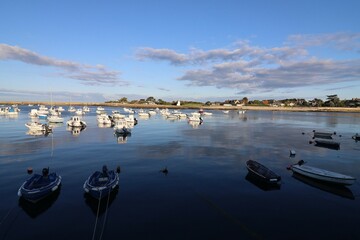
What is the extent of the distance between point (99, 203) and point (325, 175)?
88.7 feet

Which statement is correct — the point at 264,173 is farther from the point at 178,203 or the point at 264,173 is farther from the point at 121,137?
the point at 121,137

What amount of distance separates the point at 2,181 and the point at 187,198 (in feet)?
73.1

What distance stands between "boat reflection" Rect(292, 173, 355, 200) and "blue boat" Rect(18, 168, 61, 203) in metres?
30.1

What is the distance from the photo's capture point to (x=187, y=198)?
25.6 metres

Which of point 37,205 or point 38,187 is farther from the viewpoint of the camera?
point 38,187

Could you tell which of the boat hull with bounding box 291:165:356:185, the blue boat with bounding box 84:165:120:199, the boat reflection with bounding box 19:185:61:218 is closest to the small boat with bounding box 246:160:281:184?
the boat hull with bounding box 291:165:356:185

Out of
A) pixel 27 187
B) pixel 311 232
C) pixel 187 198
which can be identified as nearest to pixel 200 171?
pixel 187 198

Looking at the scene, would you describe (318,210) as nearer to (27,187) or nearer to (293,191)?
(293,191)

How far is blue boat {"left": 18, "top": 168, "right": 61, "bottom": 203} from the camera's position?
76.2ft

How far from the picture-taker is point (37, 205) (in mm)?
23453

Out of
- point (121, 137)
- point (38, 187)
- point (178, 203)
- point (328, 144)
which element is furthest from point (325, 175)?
point (121, 137)

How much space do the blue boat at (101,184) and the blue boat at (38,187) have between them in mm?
3331

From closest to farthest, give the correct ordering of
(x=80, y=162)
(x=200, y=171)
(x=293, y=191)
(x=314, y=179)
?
(x=293, y=191) < (x=314, y=179) < (x=200, y=171) < (x=80, y=162)

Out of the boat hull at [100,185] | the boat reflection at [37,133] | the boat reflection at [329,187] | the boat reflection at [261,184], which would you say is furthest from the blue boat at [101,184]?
the boat reflection at [37,133]
